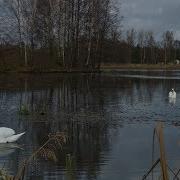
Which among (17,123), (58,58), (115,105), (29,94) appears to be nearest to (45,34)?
(58,58)

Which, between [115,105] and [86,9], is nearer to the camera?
[115,105]

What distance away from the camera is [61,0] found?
56938mm

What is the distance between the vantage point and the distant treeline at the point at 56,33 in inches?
2267

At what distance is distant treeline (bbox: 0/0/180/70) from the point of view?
57.6 meters

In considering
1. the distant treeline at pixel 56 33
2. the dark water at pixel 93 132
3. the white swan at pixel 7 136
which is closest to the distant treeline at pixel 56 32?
the distant treeline at pixel 56 33

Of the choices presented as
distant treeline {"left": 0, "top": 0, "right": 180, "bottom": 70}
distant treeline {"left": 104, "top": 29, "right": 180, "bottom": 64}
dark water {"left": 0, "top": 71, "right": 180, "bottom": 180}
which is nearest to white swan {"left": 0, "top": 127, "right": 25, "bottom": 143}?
dark water {"left": 0, "top": 71, "right": 180, "bottom": 180}

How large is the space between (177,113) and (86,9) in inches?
1685

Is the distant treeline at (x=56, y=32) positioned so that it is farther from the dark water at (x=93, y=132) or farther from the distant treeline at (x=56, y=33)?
the dark water at (x=93, y=132)

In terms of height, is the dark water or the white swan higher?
the white swan

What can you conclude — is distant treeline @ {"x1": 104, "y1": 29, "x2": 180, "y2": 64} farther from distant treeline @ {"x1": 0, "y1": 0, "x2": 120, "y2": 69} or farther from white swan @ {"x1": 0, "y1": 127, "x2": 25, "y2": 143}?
white swan @ {"x1": 0, "y1": 127, "x2": 25, "y2": 143}

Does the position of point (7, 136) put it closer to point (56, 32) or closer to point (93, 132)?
point (93, 132)

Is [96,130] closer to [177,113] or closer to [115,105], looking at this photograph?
[177,113]

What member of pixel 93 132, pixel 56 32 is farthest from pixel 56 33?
pixel 93 132

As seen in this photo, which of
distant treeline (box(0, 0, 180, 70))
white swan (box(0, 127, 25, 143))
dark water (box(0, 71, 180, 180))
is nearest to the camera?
dark water (box(0, 71, 180, 180))
